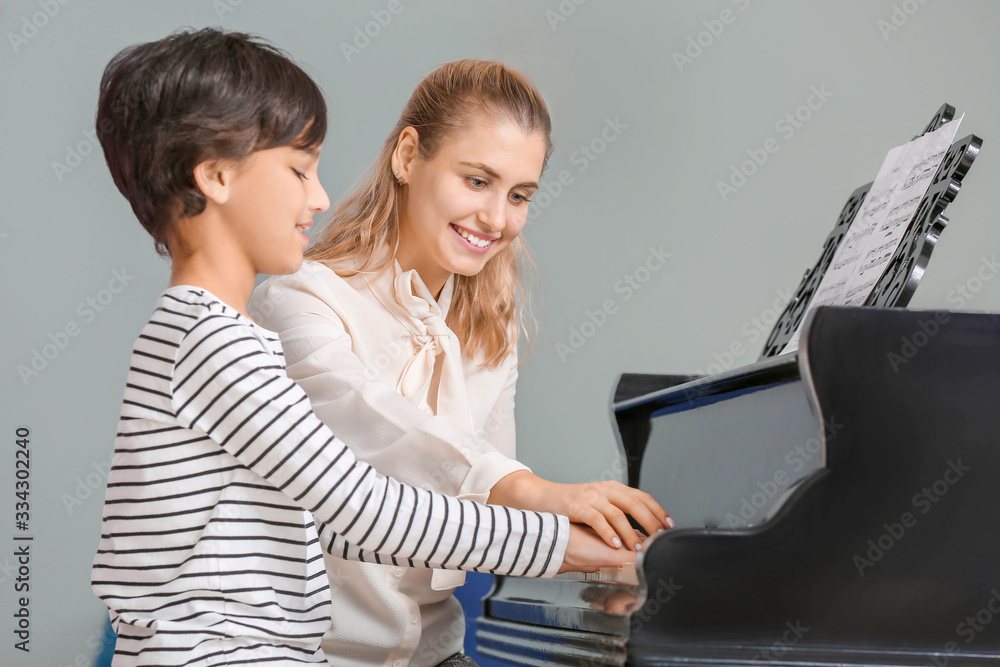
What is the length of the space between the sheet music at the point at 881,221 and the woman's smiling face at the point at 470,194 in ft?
1.86

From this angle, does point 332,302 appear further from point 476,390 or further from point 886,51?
point 886,51

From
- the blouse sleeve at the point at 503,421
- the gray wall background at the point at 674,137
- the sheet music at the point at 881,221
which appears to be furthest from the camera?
the gray wall background at the point at 674,137

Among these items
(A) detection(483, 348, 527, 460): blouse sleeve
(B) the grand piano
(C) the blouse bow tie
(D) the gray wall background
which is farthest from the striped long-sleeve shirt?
(D) the gray wall background

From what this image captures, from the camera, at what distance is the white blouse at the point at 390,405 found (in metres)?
1.30

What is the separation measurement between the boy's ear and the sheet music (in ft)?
2.54

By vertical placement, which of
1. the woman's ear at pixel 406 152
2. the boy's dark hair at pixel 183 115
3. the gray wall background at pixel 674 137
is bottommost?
the boy's dark hair at pixel 183 115

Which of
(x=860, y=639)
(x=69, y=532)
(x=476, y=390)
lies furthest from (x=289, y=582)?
(x=69, y=532)

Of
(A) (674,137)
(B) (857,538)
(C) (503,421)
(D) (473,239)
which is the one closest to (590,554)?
(B) (857,538)

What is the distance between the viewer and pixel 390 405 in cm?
134

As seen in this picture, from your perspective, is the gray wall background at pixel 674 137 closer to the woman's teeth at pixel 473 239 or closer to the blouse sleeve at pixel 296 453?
the woman's teeth at pixel 473 239

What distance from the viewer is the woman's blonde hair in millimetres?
1683

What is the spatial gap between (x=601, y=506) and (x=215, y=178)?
63cm

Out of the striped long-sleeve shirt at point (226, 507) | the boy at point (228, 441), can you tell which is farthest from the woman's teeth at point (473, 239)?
the striped long-sleeve shirt at point (226, 507)

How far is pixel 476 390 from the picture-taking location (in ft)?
6.00
